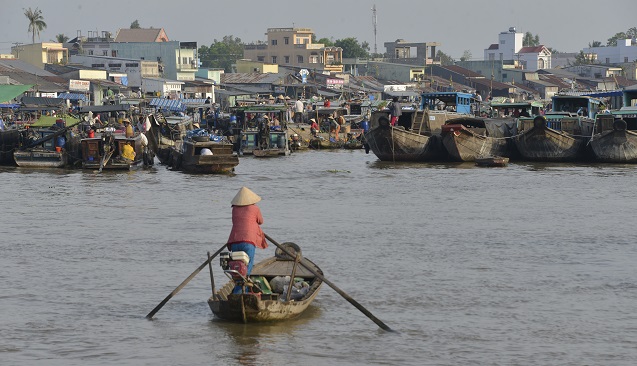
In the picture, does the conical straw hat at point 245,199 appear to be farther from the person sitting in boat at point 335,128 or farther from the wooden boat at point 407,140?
the person sitting in boat at point 335,128

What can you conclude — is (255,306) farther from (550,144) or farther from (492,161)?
(550,144)

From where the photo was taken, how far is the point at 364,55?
111 m

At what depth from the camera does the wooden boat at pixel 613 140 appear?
3244 centimetres

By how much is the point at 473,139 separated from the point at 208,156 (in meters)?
9.46

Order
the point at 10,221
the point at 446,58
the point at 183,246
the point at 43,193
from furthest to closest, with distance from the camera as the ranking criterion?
the point at 446,58 → the point at 43,193 → the point at 10,221 → the point at 183,246

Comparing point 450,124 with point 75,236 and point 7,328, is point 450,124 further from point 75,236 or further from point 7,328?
point 7,328

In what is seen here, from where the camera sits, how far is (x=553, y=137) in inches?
1314

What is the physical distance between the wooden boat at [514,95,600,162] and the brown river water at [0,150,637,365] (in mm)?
5532

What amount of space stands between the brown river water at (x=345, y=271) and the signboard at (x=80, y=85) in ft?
87.8

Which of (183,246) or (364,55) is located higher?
(364,55)

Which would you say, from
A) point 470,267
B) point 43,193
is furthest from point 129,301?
point 43,193

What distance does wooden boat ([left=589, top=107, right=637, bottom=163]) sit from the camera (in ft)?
106

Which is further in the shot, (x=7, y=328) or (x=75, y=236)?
(x=75, y=236)

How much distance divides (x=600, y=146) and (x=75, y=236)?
65.4 ft
